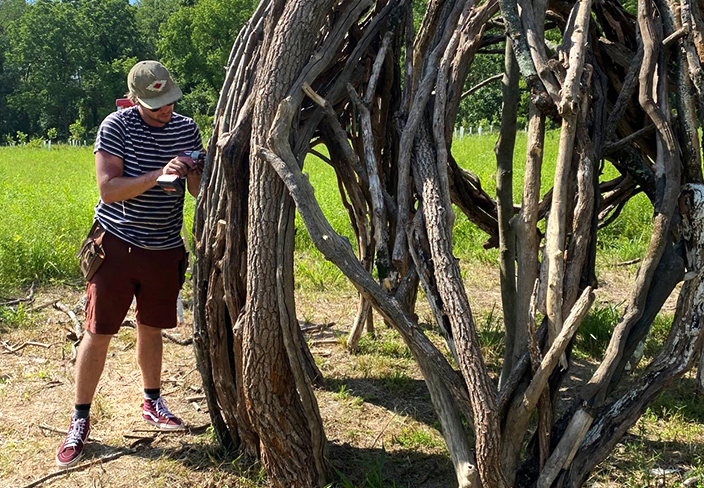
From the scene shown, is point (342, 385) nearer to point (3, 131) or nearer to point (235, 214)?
point (235, 214)

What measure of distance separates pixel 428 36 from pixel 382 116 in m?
0.66

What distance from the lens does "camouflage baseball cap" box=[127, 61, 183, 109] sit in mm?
3193

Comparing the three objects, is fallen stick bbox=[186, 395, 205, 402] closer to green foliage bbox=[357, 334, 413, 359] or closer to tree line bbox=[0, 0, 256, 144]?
green foliage bbox=[357, 334, 413, 359]

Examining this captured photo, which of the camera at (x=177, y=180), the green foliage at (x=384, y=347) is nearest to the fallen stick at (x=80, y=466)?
the camera at (x=177, y=180)

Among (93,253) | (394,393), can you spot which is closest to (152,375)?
(93,253)

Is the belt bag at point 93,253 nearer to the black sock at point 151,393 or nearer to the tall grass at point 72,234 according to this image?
the black sock at point 151,393

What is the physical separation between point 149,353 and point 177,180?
1039mm

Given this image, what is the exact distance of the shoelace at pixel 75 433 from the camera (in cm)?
330

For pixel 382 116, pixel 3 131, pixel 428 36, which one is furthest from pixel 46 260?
pixel 3 131

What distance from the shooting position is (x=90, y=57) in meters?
62.1

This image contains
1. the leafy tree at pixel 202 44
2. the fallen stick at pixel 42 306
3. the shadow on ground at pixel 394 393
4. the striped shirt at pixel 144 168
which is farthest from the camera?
the leafy tree at pixel 202 44

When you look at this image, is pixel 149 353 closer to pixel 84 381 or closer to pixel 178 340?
pixel 84 381

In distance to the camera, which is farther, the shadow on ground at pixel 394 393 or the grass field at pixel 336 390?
the shadow on ground at pixel 394 393

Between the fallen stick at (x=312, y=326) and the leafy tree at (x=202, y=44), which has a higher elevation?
the leafy tree at (x=202, y=44)
